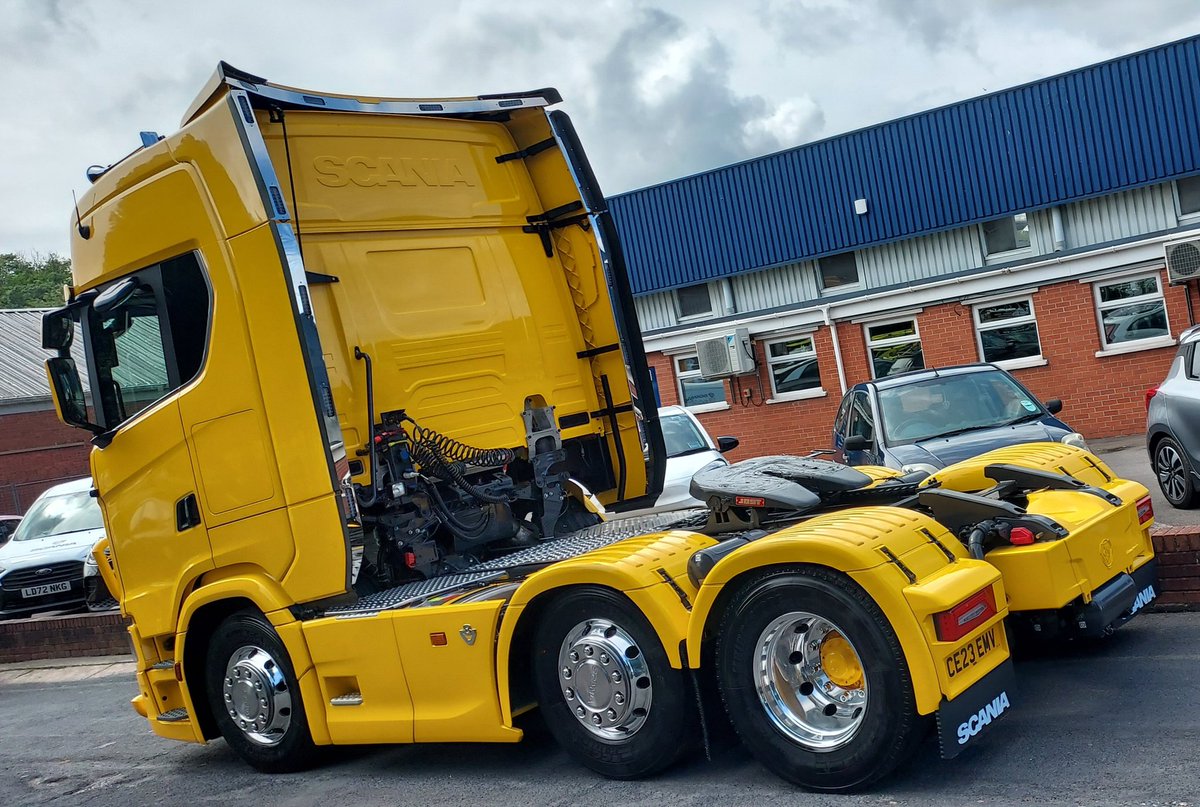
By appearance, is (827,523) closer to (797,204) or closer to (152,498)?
(152,498)

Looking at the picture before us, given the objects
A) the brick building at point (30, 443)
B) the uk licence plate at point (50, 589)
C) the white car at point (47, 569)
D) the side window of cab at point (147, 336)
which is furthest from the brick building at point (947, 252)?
the brick building at point (30, 443)

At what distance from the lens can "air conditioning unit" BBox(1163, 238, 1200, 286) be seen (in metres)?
18.8

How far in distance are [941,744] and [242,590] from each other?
3660 millimetres

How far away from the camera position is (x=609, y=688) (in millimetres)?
5156

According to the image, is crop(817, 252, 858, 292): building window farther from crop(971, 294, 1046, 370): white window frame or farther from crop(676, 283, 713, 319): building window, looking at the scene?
crop(971, 294, 1046, 370): white window frame

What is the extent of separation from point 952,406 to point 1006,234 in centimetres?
1243

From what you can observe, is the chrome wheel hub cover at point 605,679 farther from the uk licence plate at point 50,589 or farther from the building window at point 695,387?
the building window at point 695,387

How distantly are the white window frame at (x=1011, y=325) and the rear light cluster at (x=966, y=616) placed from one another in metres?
17.4

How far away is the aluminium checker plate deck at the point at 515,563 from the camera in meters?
5.93

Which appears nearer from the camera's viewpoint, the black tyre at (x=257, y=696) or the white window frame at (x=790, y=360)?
the black tyre at (x=257, y=696)

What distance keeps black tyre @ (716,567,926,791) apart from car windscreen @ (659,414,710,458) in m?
8.62

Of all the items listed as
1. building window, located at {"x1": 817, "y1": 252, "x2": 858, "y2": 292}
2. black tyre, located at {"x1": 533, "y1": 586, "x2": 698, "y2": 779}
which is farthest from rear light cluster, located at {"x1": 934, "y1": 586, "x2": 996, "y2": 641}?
building window, located at {"x1": 817, "y1": 252, "x2": 858, "y2": 292}

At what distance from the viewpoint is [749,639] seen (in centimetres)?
473

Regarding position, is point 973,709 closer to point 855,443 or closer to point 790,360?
point 855,443
